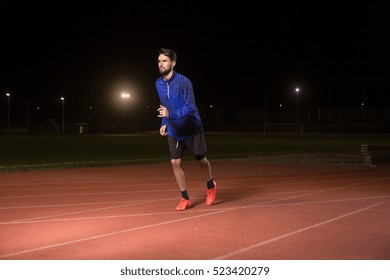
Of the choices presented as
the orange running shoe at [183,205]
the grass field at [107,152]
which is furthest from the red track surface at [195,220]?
the grass field at [107,152]

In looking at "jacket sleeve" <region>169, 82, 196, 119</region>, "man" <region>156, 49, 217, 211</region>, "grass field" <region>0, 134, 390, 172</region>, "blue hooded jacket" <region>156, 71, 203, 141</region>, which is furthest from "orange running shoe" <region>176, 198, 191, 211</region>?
"grass field" <region>0, 134, 390, 172</region>

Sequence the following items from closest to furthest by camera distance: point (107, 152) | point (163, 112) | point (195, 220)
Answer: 1. point (195, 220)
2. point (163, 112)
3. point (107, 152)

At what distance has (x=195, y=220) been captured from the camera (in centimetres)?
723

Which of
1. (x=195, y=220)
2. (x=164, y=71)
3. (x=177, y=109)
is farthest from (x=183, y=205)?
(x=164, y=71)

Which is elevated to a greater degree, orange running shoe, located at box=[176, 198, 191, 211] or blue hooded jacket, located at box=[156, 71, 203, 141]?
blue hooded jacket, located at box=[156, 71, 203, 141]

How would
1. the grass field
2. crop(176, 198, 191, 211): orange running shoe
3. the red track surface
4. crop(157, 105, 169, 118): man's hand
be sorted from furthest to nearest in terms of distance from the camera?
the grass field
crop(176, 198, 191, 211): orange running shoe
crop(157, 105, 169, 118): man's hand
the red track surface

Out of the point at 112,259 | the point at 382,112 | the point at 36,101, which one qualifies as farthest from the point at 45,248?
the point at 36,101

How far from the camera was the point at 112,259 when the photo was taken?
16.7ft

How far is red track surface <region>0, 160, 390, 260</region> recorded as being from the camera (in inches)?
215

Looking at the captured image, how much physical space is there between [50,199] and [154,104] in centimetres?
9704

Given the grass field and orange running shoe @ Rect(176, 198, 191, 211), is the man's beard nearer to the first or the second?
orange running shoe @ Rect(176, 198, 191, 211)

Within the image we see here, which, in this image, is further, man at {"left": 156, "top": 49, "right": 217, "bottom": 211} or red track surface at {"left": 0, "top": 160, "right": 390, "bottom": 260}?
man at {"left": 156, "top": 49, "right": 217, "bottom": 211}

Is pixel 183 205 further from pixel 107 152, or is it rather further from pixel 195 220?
pixel 107 152

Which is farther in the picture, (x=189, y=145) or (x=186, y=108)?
(x=189, y=145)
